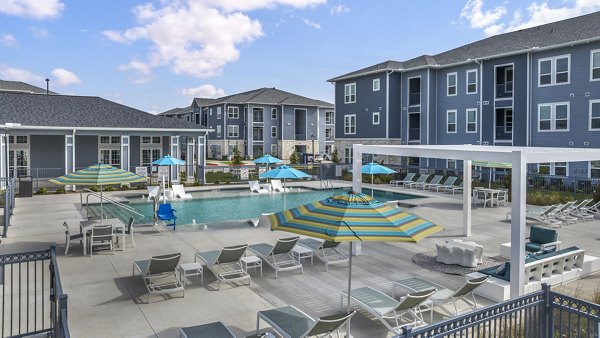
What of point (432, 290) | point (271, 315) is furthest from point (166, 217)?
point (432, 290)

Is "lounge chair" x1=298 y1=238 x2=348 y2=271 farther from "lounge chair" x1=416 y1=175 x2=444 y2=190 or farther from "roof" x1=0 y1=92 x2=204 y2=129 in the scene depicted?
"roof" x1=0 y1=92 x2=204 y2=129

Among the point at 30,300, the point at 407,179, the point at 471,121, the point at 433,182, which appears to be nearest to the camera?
the point at 30,300

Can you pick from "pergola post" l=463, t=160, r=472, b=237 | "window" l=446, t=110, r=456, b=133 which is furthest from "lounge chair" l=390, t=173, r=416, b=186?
"pergola post" l=463, t=160, r=472, b=237

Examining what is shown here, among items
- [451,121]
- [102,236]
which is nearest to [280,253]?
[102,236]

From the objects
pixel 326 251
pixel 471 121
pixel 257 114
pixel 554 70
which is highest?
pixel 257 114

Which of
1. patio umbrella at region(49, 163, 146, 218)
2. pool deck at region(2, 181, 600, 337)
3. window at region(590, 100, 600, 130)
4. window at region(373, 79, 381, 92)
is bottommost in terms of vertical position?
pool deck at region(2, 181, 600, 337)

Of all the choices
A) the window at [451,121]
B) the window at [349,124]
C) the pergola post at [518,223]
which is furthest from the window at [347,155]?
the pergola post at [518,223]

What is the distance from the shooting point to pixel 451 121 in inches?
1387

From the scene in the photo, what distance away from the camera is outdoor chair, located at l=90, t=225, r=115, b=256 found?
1245 cm

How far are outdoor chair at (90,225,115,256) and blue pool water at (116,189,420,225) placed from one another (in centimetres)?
605

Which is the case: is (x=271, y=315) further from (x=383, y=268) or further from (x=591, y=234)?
(x=591, y=234)

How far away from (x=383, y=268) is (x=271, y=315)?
4.85m

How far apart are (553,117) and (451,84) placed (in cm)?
851

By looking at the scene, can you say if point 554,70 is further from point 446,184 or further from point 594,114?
point 446,184
